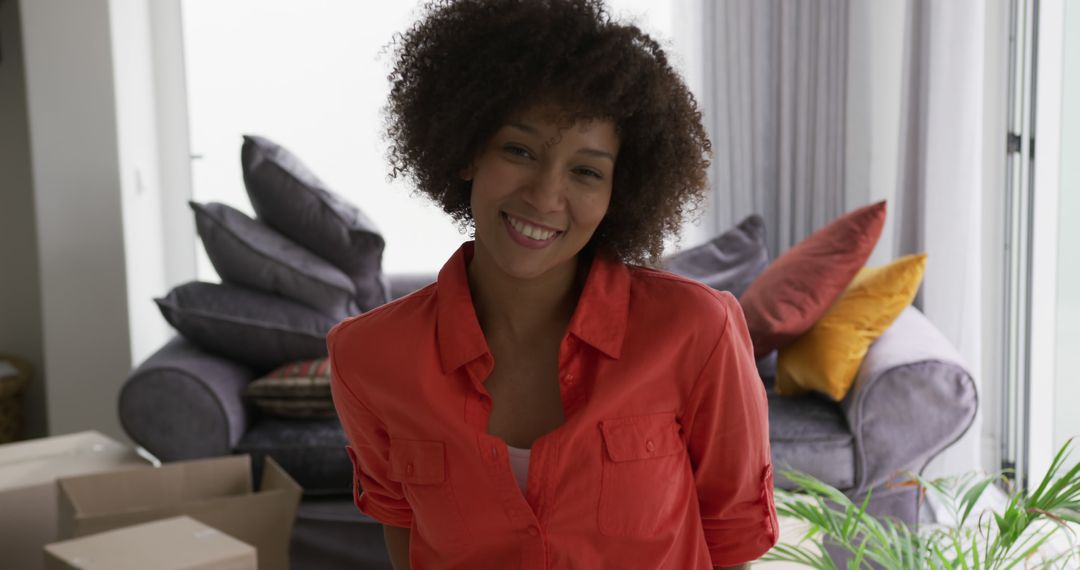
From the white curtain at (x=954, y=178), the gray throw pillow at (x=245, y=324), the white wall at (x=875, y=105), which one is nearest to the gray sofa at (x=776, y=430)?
the gray throw pillow at (x=245, y=324)

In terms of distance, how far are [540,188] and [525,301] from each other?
0.58 ft

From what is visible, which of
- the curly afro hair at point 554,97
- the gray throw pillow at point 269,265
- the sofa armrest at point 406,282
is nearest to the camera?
the curly afro hair at point 554,97

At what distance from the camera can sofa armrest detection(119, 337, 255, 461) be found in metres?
2.55

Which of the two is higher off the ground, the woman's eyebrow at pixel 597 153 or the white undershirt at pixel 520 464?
the woman's eyebrow at pixel 597 153

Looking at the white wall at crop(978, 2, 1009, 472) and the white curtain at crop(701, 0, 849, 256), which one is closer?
the white wall at crop(978, 2, 1009, 472)

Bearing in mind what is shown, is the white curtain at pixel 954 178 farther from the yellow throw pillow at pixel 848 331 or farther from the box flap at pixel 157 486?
the box flap at pixel 157 486

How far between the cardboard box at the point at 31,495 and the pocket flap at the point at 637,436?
1.63 meters

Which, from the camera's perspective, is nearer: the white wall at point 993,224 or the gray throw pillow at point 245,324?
the gray throw pillow at point 245,324

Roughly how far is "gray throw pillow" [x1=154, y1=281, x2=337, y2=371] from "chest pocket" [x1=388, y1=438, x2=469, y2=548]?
65.8 inches

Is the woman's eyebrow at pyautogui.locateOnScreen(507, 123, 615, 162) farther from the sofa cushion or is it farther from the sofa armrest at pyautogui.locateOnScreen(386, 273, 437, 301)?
the sofa armrest at pyautogui.locateOnScreen(386, 273, 437, 301)

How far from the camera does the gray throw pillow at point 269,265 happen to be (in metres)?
2.89

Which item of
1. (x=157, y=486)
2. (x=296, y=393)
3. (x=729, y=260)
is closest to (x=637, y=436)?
(x=157, y=486)

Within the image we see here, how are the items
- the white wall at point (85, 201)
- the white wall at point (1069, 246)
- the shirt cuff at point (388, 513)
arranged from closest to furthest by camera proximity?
the shirt cuff at point (388, 513) → the white wall at point (1069, 246) → the white wall at point (85, 201)

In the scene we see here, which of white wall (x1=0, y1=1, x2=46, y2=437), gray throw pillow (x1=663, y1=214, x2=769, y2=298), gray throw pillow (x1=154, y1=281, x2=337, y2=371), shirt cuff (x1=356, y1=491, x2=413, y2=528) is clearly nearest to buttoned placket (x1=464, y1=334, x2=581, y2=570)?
shirt cuff (x1=356, y1=491, x2=413, y2=528)
